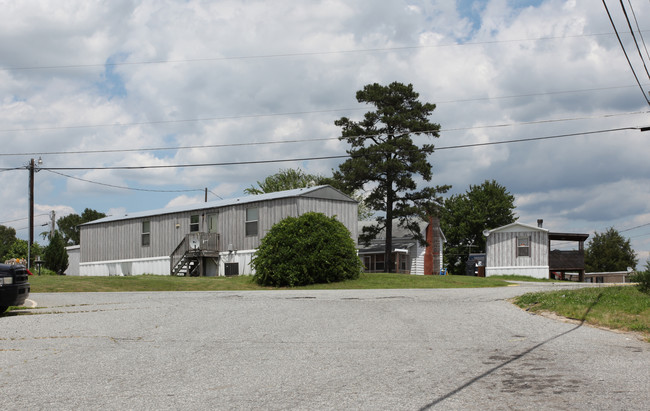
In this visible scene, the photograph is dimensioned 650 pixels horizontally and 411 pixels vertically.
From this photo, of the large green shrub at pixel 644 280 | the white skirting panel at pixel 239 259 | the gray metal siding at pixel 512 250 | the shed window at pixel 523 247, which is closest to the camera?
the large green shrub at pixel 644 280

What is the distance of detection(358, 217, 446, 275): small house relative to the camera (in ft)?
169

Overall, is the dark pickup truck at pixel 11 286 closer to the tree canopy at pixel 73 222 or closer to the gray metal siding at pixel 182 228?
the gray metal siding at pixel 182 228

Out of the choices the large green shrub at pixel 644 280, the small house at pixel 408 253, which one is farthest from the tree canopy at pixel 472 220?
the large green shrub at pixel 644 280

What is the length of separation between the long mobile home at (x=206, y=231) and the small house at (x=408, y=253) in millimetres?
13716

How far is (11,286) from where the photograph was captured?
1269 cm

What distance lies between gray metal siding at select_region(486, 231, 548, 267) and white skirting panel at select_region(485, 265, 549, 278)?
8.2 inches

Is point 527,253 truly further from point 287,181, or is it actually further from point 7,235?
point 7,235

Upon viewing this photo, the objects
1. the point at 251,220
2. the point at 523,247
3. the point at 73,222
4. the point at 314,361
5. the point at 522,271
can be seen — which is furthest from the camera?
the point at 73,222

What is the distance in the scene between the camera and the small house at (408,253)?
5138 cm

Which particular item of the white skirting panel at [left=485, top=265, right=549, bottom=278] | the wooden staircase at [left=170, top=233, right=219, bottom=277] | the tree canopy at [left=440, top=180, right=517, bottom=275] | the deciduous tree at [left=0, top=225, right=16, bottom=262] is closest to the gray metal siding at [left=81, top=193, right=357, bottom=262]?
the wooden staircase at [left=170, top=233, right=219, bottom=277]

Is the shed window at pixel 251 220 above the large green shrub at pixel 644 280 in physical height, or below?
above

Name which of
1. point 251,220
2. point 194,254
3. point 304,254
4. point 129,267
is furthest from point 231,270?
point 304,254

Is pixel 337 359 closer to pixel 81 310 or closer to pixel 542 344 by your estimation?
pixel 542 344

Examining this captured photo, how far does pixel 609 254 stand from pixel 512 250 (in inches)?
1473
